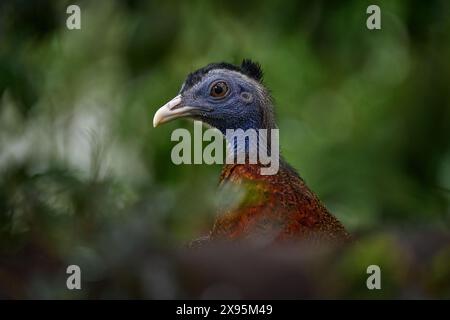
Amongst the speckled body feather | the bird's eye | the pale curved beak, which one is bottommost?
the speckled body feather

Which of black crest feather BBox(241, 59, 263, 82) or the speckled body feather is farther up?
black crest feather BBox(241, 59, 263, 82)

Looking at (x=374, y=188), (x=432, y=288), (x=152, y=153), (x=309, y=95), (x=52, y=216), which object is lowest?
(x=432, y=288)

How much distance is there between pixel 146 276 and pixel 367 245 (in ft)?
1.04

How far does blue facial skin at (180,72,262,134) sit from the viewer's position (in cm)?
366

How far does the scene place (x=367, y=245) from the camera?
124cm

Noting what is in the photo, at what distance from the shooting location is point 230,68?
12.1ft

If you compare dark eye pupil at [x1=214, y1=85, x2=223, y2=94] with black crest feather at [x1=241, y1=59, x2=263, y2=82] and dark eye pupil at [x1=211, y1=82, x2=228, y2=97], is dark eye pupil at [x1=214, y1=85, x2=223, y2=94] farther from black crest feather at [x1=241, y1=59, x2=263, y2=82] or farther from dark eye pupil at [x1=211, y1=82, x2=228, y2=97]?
black crest feather at [x1=241, y1=59, x2=263, y2=82]

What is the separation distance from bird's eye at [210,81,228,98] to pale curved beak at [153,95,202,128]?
11 centimetres

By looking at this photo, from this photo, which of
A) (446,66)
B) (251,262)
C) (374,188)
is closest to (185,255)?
(251,262)

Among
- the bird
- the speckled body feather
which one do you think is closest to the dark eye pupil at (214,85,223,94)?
the bird

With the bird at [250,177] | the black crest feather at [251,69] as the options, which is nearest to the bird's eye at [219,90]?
the bird at [250,177]

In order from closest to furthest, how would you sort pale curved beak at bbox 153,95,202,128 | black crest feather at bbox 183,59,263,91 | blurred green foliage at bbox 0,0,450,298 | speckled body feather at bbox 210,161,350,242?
1. blurred green foliage at bbox 0,0,450,298
2. speckled body feather at bbox 210,161,350,242
3. pale curved beak at bbox 153,95,202,128
4. black crest feather at bbox 183,59,263,91

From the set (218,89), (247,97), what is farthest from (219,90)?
(247,97)

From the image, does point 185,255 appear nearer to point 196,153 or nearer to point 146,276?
point 146,276
